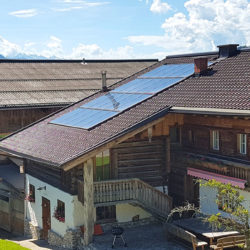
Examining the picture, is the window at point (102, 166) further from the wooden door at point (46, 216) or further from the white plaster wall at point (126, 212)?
the wooden door at point (46, 216)

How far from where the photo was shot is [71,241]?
21.1 m

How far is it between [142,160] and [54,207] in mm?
4530

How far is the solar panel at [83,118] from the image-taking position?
889 inches

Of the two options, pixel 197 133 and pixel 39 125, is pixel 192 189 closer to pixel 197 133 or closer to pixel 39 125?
pixel 197 133

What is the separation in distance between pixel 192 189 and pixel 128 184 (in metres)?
3.28

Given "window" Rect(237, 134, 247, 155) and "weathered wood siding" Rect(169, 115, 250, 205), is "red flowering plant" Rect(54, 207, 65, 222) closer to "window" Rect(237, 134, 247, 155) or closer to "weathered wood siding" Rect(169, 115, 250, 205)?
"weathered wood siding" Rect(169, 115, 250, 205)

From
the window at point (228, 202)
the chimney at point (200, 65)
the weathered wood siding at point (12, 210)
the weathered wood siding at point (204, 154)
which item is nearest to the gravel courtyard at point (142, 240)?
the weathered wood siding at point (204, 154)

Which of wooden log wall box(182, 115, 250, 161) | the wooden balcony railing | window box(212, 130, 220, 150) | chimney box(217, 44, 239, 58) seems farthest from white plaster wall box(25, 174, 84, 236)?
chimney box(217, 44, 239, 58)

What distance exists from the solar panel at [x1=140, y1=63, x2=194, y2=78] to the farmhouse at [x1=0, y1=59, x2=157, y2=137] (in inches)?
119

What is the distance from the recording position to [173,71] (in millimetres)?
26297

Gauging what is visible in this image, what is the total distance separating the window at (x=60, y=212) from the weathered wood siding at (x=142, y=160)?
279 centimetres

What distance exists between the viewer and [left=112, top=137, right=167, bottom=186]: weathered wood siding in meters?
21.9

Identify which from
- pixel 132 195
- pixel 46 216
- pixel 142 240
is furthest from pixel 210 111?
pixel 46 216

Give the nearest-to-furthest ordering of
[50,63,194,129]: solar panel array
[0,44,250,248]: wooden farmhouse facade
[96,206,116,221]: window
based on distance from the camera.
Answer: [0,44,250,248]: wooden farmhouse facade < [96,206,116,221]: window < [50,63,194,129]: solar panel array
